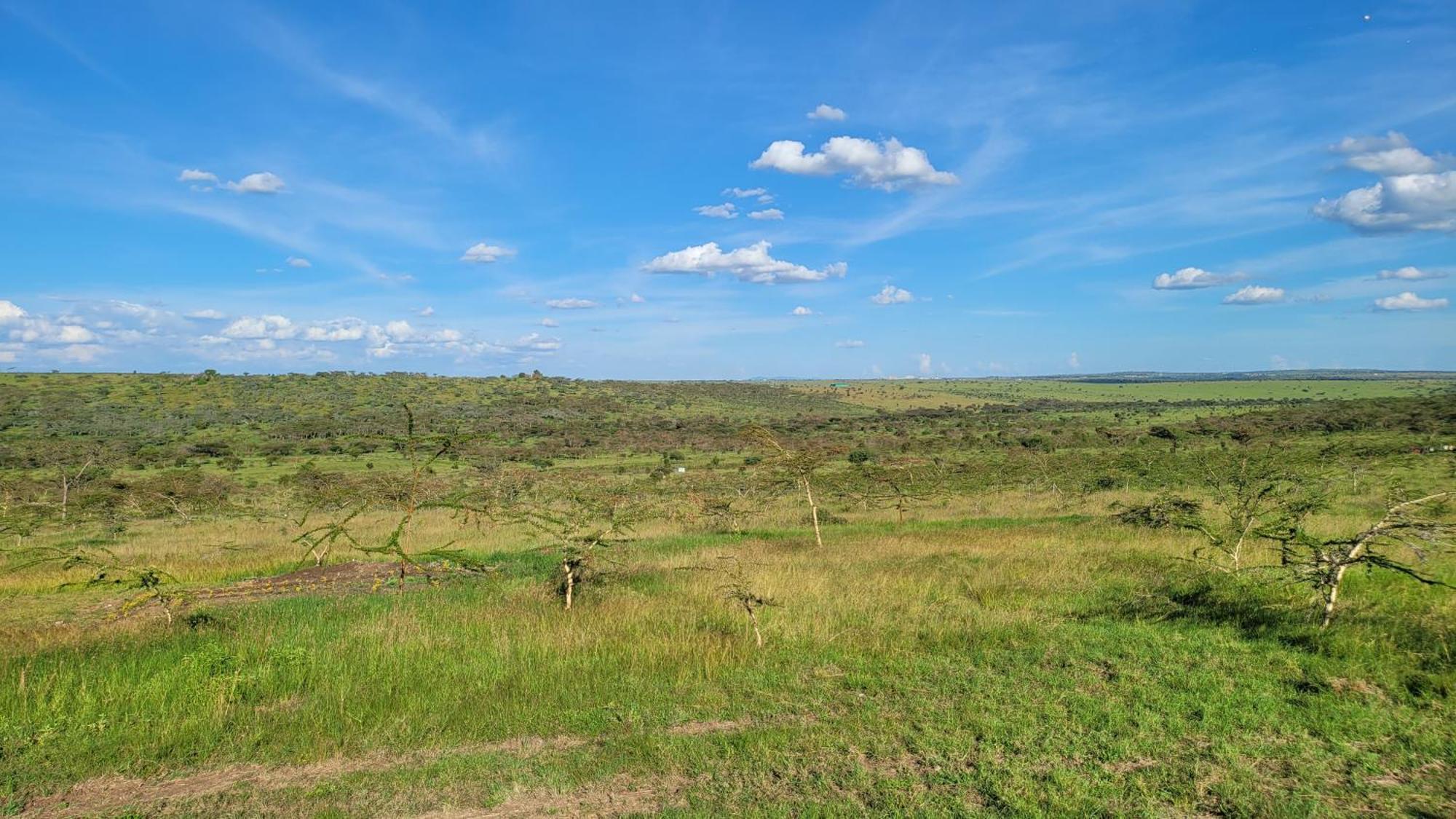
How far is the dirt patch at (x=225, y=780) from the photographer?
5711 mm

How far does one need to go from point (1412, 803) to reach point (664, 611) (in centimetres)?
805

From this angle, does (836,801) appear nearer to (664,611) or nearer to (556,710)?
(556,710)

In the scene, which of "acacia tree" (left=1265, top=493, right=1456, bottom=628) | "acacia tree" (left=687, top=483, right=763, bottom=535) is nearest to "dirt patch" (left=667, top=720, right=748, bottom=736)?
"acacia tree" (left=1265, top=493, right=1456, bottom=628)

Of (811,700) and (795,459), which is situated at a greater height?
(795,459)

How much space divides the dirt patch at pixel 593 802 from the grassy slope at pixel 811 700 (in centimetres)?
9

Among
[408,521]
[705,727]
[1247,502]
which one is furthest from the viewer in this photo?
[408,521]

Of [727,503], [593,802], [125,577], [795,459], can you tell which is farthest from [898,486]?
[593,802]

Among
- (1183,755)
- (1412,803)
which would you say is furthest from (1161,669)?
(1412,803)

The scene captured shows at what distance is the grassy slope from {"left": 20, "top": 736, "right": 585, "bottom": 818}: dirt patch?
14 centimetres

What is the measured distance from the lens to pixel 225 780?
6105 millimetres

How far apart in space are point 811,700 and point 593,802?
8.53 ft

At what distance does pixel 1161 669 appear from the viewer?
7.77 metres

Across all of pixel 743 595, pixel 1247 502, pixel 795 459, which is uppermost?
pixel 795 459

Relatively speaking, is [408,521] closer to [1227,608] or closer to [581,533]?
[581,533]
